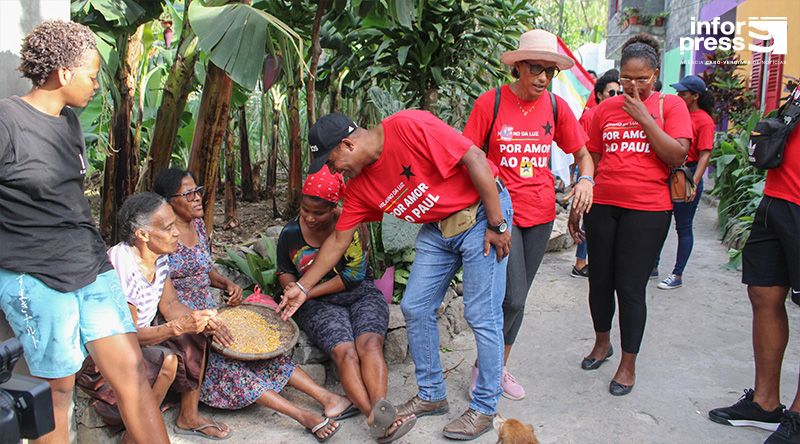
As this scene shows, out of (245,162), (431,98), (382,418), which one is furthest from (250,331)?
(245,162)

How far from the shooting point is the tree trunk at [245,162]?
8.24 m

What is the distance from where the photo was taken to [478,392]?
11.6ft

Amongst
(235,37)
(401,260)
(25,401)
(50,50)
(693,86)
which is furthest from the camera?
(693,86)

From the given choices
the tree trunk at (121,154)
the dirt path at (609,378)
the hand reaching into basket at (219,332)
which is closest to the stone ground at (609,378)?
the dirt path at (609,378)

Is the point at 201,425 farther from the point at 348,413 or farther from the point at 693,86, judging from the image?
the point at 693,86

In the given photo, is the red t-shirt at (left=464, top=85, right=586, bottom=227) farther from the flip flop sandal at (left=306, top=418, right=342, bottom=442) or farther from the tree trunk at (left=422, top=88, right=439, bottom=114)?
the tree trunk at (left=422, top=88, right=439, bottom=114)

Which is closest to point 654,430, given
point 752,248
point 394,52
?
point 752,248

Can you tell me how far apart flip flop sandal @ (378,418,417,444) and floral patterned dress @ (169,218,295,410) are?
690 mm

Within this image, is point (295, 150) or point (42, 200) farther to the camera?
point (295, 150)

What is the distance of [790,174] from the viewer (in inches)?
132

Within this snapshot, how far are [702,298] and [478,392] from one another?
3176 millimetres

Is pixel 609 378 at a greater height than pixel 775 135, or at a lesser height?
lesser

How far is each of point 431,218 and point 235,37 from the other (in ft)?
5.79

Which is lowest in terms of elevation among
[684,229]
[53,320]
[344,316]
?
[684,229]
